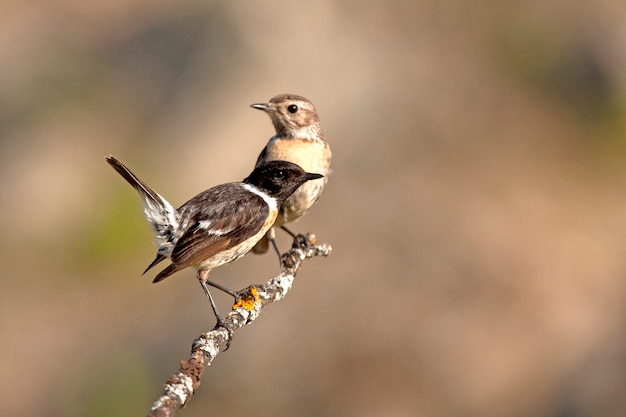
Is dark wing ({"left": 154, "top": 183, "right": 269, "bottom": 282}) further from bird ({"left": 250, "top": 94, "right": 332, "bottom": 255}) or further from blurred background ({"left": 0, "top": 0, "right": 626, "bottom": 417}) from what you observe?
blurred background ({"left": 0, "top": 0, "right": 626, "bottom": 417})

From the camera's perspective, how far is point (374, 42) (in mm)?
18312

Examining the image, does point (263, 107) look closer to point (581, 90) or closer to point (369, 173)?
point (369, 173)

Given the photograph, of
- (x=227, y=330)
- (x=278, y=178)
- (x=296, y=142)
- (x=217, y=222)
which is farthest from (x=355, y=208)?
(x=227, y=330)

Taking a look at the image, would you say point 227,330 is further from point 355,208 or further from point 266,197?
point 355,208

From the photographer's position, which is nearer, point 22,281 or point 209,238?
point 209,238

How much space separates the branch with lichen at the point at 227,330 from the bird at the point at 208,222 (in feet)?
Answer: 0.63

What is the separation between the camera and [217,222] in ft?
21.6

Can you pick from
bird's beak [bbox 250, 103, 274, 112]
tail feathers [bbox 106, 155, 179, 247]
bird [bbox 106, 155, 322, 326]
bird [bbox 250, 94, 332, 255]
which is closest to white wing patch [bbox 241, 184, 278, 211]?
bird [bbox 106, 155, 322, 326]

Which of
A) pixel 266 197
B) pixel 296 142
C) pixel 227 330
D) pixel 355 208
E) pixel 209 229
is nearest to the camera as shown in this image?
pixel 227 330

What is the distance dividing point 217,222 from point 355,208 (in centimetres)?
841

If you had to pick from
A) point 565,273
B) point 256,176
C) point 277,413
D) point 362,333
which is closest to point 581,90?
point 565,273

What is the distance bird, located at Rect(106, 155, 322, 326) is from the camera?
6.41 m

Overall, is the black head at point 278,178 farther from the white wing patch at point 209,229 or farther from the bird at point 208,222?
the white wing patch at point 209,229

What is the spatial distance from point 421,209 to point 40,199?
689 cm
